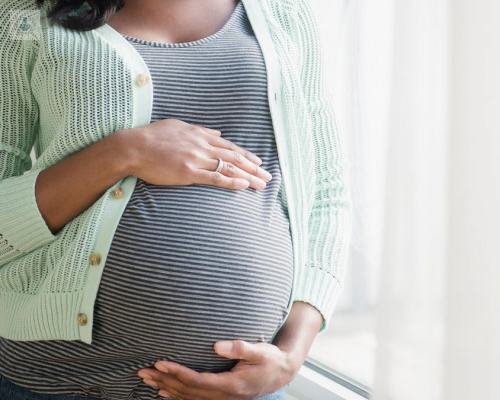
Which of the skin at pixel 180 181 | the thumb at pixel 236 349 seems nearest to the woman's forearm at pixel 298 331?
the skin at pixel 180 181

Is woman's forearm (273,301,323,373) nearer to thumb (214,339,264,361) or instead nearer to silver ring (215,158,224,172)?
thumb (214,339,264,361)

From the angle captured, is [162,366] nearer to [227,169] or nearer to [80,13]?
[227,169]

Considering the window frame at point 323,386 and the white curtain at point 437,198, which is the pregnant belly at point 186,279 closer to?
the white curtain at point 437,198

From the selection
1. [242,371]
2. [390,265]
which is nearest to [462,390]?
[390,265]

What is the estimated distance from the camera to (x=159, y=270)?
39.9 inches

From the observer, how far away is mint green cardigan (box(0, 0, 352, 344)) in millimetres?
1058

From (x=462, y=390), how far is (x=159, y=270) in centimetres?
48

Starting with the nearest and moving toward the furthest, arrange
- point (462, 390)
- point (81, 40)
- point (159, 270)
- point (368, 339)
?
point (462, 390), point (159, 270), point (81, 40), point (368, 339)

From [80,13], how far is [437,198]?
0.71m

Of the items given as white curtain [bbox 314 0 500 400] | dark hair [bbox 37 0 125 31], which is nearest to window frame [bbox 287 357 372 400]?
white curtain [bbox 314 0 500 400]

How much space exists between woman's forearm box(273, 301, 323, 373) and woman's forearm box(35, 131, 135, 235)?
1.29 ft

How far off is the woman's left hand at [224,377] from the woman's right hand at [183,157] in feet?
0.88

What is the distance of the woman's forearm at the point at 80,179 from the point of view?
1061mm

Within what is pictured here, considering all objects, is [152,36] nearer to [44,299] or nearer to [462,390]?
[44,299]
